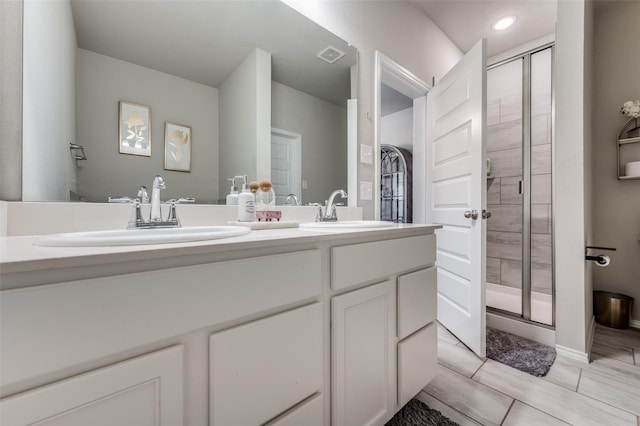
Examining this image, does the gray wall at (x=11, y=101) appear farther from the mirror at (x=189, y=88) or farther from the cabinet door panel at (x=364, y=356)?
the cabinet door panel at (x=364, y=356)

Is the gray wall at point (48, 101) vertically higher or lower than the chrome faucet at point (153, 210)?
higher

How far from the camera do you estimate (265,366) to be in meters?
0.67

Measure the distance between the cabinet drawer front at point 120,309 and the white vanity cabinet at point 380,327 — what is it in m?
0.30

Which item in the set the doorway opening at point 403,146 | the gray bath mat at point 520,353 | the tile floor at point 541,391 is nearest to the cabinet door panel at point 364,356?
the tile floor at point 541,391

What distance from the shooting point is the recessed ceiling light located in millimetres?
2238

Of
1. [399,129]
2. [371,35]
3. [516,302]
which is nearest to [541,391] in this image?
[516,302]

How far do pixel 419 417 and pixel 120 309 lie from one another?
1252 mm

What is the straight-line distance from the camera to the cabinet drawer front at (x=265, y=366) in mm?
598

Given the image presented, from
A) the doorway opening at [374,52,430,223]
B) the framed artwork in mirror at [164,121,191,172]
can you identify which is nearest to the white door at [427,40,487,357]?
the doorway opening at [374,52,430,223]

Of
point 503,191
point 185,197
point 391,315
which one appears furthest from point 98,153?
point 503,191

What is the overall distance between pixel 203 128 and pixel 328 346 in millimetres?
958

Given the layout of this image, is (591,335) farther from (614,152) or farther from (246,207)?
(246,207)

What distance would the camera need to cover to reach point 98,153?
909 mm

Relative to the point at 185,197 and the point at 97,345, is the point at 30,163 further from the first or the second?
the point at 97,345
